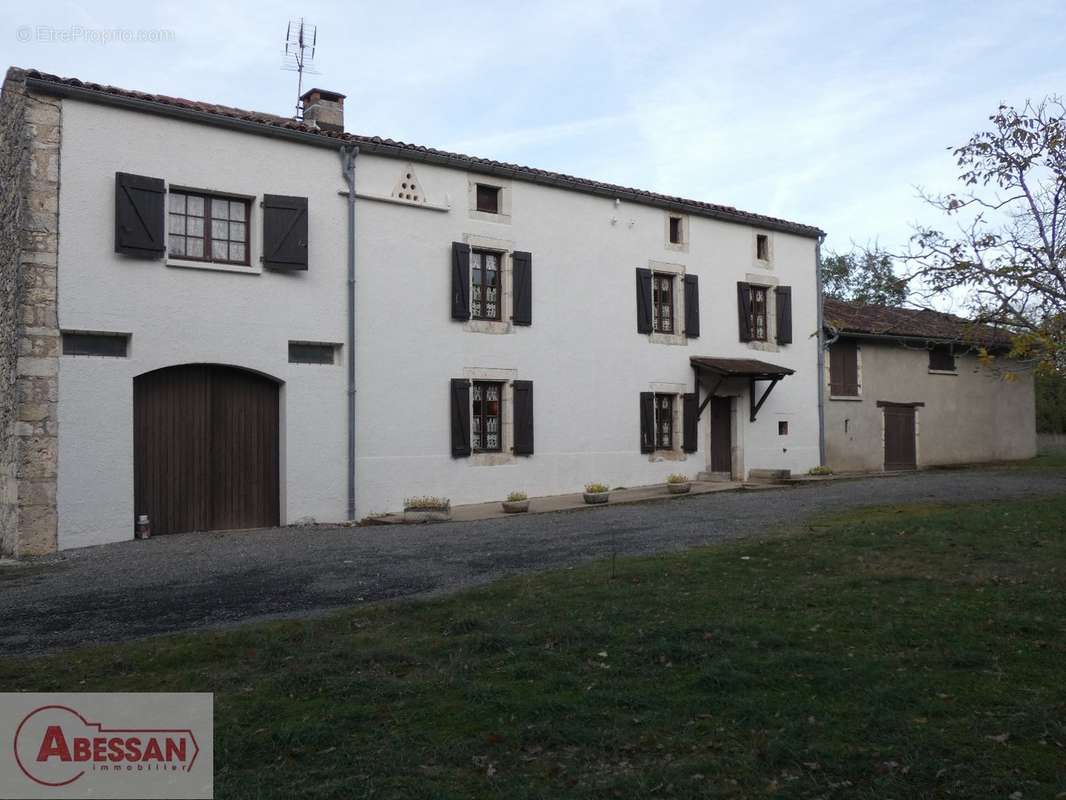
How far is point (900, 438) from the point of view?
23078 millimetres

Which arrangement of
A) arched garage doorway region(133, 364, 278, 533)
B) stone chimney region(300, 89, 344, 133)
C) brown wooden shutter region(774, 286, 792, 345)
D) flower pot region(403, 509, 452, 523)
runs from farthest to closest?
brown wooden shutter region(774, 286, 792, 345)
stone chimney region(300, 89, 344, 133)
flower pot region(403, 509, 452, 523)
arched garage doorway region(133, 364, 278, 533)

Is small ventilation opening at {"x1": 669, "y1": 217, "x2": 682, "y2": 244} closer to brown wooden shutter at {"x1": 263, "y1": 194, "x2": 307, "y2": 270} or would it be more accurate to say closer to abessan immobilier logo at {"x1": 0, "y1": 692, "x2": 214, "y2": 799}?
brown wooden shutter at {"x1": 263, "y1": 194, "x2": 307, "y2": 270}

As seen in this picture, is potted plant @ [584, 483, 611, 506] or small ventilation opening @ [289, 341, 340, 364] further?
potted plant @ [584, 483, 611, 506]

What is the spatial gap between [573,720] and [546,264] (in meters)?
13.1

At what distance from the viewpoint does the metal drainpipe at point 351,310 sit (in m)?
14.2

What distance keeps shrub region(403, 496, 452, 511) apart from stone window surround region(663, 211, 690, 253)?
7372 millimetres

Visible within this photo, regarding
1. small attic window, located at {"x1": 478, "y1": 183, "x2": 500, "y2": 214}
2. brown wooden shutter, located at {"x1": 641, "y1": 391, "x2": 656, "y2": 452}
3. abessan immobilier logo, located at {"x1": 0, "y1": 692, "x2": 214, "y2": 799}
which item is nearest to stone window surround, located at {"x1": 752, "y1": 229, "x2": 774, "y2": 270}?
brown wooden shutter, located at {"x1": 641, "y1": 391, "x2": 656, "y2": 452}

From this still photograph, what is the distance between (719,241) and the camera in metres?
19.8

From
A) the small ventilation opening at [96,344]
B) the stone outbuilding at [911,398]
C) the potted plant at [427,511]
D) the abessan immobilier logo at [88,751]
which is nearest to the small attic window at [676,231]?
the stone outbuilding at [911,398]

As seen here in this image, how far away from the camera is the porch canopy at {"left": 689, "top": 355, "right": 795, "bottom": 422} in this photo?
61.4ft

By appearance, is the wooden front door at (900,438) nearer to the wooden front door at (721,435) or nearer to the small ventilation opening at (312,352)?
the wooden front door at (721,435)

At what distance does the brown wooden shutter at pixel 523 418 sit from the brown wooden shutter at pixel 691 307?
13.9 feet

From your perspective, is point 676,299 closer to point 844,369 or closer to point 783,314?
point 783,314

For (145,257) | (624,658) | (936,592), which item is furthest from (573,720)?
(145,257)
